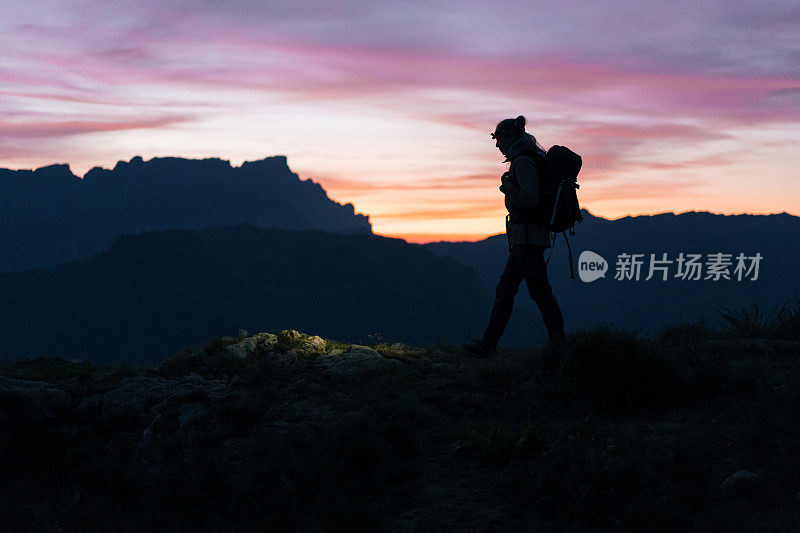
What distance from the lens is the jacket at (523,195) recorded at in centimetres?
778

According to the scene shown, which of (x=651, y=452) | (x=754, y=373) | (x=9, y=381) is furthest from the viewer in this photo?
(x=9, y=381)

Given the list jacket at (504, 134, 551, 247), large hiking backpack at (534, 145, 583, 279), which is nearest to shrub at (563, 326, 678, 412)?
large hiking backpack at (534, 145, 583, 279)

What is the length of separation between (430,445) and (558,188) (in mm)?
3729

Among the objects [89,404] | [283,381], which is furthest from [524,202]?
[89,404]

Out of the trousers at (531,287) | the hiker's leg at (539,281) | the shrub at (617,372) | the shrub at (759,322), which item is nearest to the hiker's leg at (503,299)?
the trousers at (531,287)

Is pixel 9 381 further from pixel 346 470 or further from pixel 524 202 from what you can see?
pixel 524 202

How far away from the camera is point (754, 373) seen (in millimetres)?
6379

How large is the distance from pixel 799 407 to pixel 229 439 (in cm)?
494

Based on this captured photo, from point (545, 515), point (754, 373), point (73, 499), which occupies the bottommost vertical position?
point (73, 499)

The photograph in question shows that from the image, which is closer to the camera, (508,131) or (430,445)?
(430,445)

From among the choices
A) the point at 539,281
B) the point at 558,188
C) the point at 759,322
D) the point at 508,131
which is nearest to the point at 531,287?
the point at 539,281

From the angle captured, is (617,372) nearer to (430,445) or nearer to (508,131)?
(430,445)

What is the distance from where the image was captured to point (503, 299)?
8406mm

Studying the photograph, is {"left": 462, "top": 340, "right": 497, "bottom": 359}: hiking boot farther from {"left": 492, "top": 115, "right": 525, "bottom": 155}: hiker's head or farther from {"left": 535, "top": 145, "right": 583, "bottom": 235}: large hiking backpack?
{"left": 492, "top": 115, "right": 525, "bottom": 155}: hiker's head
